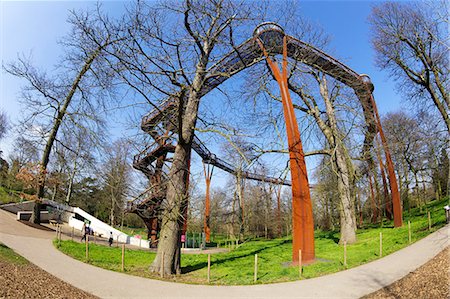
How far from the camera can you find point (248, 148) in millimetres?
11180

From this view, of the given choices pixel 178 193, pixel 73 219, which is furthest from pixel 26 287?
pixel 73 219

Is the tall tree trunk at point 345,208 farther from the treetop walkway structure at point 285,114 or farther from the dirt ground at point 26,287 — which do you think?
the dirt ground at point 26,287

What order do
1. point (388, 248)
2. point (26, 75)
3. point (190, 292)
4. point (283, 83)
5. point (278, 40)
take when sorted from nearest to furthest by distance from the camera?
point (190, 292) → point (388, 248) → point (283, 83) → point (278, 40) → point (26, 75)

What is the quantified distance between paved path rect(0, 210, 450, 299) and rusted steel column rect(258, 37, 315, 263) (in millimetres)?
1877

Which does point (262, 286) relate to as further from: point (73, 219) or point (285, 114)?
point (73, 219)

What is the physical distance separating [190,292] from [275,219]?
33214 mm

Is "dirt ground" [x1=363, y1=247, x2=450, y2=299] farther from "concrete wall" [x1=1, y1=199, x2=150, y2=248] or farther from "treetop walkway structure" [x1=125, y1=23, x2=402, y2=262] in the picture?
"concrete wall" [x1=1, y1=199, x2=150, y2=248]

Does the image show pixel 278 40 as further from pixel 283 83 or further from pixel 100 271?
pixel 100 271

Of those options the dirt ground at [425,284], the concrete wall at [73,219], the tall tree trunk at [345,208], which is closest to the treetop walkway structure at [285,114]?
the tall tree trunk at [345,208]

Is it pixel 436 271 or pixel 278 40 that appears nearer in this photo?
pixel 436 271

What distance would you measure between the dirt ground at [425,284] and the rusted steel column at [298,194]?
3511 mm

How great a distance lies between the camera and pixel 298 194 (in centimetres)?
1094

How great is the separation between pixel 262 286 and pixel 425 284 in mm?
4059

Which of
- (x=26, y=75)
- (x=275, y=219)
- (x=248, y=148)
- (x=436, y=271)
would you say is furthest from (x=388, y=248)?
(x=275, y=219)
